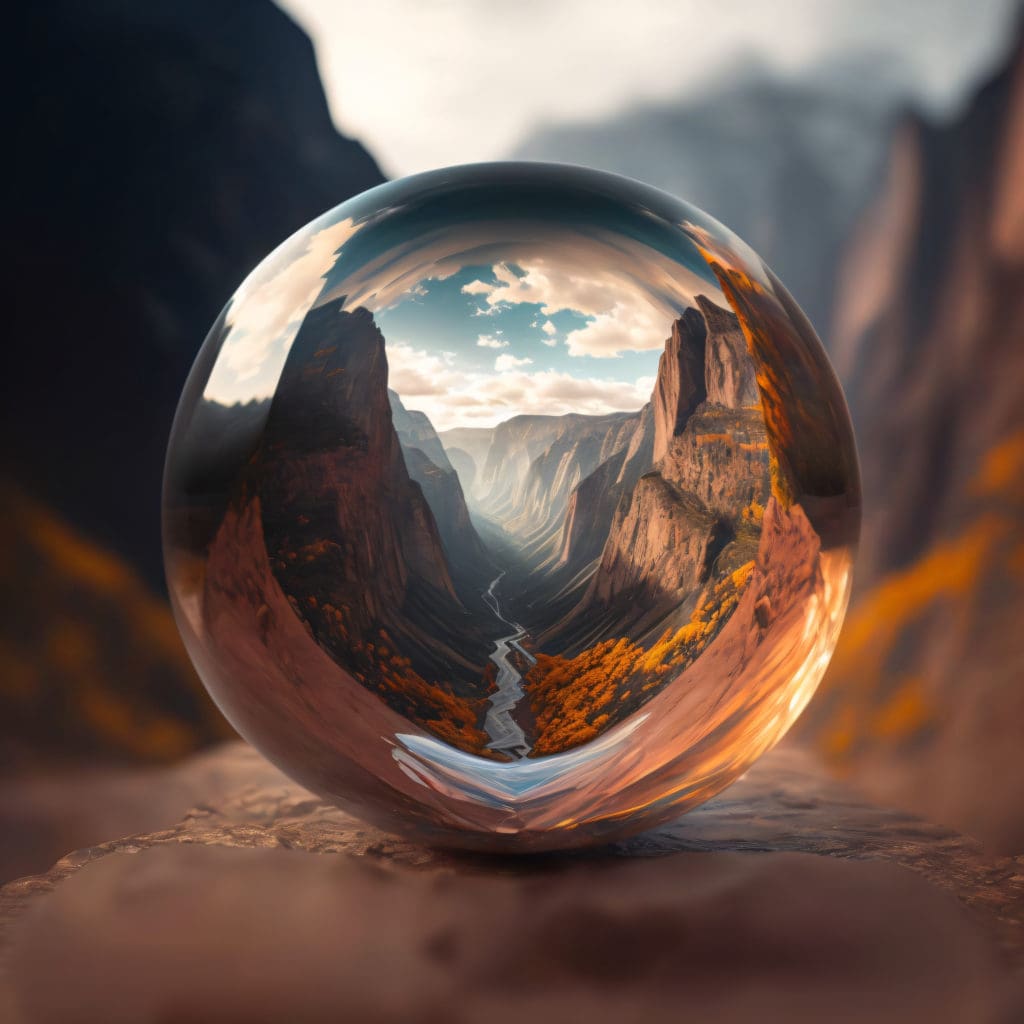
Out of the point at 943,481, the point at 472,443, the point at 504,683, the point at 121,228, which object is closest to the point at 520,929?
the point at 504,683

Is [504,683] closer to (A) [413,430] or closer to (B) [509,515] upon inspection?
(B) [509,515]

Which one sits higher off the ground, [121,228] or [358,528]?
[121,228]

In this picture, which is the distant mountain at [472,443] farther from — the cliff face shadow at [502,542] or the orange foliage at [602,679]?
the orange foliage at [602,679]

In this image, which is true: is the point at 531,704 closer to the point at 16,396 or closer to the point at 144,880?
the point at 144,880

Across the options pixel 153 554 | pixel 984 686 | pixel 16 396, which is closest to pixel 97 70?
pixel 16 396

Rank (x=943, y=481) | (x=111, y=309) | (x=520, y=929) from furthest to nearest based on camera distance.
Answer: (x=111, y=309) → (x=943, y=481) → (x=520, y=929)

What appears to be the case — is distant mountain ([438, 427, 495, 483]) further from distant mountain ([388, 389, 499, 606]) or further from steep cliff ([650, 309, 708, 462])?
steep cliff ([650, 309, 708, 462])
